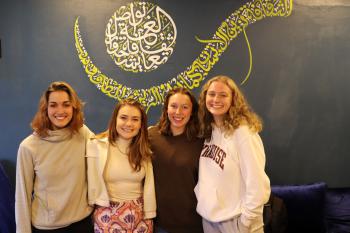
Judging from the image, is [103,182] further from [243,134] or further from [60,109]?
[243,134]

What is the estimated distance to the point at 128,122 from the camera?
6.23 feet

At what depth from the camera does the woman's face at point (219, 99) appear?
1864 mm

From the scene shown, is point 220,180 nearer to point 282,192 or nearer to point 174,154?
point 174,154

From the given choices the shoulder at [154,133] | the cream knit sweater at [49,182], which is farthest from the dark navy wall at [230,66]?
the cream knit sweater at [49,182]

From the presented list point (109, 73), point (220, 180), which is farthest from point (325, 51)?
point (109, 73)

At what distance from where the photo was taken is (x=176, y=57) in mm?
2773

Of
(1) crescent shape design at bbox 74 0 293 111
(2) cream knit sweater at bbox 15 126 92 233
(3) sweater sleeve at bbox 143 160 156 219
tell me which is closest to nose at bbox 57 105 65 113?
(2) cream knit sweater at bbox 15 126 92 233

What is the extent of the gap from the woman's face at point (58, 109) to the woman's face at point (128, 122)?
30 cm

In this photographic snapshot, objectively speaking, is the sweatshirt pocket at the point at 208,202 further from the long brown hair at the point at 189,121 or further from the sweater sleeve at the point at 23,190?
the sweater sleeve at the point at 23,190

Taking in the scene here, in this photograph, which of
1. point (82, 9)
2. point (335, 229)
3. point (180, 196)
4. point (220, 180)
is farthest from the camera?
point (82, 9)

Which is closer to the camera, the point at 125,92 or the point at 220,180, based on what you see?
the point at 220,180

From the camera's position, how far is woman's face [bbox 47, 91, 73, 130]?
5.98 ft

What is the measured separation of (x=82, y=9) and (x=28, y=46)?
579 millimetres

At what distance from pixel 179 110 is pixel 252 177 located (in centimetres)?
61
